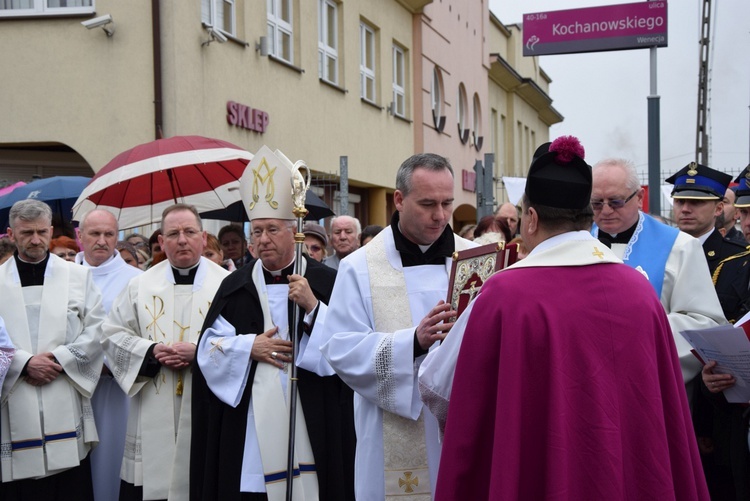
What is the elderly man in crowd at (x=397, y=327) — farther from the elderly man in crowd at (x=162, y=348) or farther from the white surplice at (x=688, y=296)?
the elderly man in crowd at (x=162, y=348)

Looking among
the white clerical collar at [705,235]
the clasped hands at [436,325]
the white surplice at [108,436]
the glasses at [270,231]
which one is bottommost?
the white surplice at [108,436]

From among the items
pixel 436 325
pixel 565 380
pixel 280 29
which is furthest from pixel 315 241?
pixel 280 29

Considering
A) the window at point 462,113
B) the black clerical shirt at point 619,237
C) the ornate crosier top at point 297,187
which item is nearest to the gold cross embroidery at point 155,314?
the ornate crosier top at point 297,187

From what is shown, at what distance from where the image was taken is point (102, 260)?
7.45 m

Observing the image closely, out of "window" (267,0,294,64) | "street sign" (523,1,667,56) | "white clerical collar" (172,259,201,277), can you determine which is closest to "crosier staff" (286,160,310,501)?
"white clerical collar" (172,259,201,277)

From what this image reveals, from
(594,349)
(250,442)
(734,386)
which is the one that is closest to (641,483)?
(594,349)

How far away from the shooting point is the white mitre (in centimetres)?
566

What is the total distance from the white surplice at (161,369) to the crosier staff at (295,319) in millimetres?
1001

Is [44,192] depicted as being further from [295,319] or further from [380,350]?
[380,350]

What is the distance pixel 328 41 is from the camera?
18.8 m

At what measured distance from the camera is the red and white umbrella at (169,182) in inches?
336

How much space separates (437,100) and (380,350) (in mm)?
21892

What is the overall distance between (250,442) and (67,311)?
6.20 feet

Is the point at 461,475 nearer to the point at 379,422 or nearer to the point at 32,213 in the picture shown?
the point at 379,422
